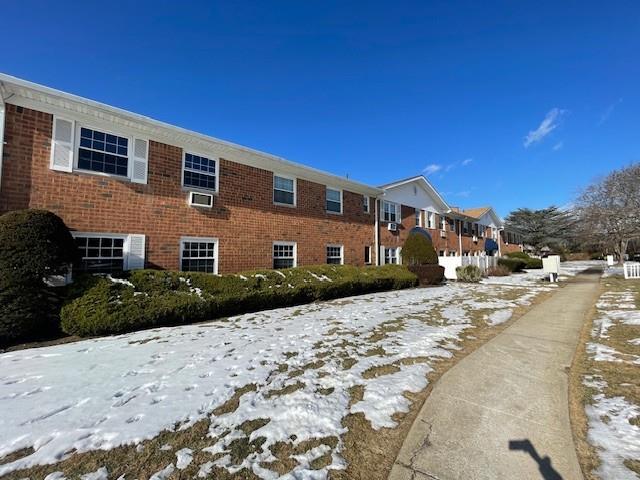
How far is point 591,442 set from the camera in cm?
260

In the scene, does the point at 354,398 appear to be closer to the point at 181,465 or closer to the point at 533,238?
the point at 181,465

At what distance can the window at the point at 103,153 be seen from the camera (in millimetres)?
7985

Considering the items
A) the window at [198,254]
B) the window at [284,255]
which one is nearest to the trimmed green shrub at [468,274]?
the window at [284,255]

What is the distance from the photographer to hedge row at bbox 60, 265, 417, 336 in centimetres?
613

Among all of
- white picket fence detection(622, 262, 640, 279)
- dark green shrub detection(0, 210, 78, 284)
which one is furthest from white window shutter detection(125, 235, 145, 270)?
white picket fence detection(622, 262, 640, 279)

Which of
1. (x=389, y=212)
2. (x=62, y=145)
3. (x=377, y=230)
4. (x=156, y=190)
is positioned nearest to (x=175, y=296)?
(x=156, y=190)

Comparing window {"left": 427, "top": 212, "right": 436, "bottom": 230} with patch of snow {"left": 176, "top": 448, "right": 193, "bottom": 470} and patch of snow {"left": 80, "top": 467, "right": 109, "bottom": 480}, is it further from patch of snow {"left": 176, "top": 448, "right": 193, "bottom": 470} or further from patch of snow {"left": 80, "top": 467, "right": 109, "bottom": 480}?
patch of snow {"left": 80, "top": 467, "right": 109, "bottom": 480}

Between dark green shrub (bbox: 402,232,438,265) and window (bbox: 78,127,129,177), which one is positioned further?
dark green shrub (bbox: 402,232,438,265)

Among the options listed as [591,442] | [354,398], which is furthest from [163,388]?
[591,442]

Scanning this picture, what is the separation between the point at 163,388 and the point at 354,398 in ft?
7.64

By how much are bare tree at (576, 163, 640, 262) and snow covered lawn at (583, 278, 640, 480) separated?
64.9 ft

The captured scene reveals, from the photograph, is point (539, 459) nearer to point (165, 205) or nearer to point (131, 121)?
point (165, 205)

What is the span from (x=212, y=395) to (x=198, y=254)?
7.21m

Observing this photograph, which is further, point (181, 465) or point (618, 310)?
point (618, 310)
